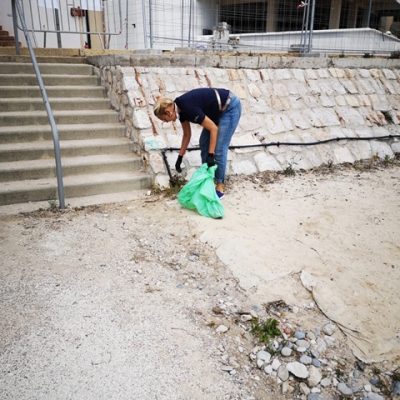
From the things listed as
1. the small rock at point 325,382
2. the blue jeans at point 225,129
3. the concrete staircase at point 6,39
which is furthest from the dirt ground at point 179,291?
the concrete staircase at point 6,39

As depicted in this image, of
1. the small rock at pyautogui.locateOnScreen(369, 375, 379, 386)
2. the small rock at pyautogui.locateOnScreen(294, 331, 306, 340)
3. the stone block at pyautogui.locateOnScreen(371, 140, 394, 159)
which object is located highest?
the stone block at pyautogui.locateOnScreen(371, 140, 394, 159)

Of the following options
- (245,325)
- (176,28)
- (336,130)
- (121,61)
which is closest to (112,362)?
(245,325)

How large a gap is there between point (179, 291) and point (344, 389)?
135 centimetres

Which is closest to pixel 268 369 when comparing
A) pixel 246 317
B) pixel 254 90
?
pixel 246 317

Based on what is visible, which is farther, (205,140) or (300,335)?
(205,140)

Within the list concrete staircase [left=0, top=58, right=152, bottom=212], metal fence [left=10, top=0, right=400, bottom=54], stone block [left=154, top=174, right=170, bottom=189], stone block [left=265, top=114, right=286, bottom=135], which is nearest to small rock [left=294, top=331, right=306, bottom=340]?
stone block [left=154, top=174, right=170, bottom=189]

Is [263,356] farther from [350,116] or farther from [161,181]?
[350,116]

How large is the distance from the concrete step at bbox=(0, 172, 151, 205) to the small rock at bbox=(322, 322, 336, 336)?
2999 millimetres

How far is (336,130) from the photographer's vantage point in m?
6.41

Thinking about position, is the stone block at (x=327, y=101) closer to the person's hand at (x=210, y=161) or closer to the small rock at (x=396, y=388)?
the person's hand at (x=210, y=161)

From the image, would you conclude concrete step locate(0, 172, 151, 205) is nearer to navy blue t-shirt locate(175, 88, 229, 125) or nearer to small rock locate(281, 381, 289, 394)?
navy blue t-shirt locate(175, 88, 229, 125)

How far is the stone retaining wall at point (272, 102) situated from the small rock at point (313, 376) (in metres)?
3.08

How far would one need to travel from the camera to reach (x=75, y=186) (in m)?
4.50

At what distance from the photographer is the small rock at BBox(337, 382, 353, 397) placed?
2133mm
